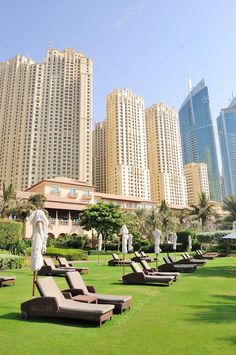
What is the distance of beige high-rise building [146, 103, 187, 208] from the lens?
124 m

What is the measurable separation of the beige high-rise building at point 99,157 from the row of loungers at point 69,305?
116m

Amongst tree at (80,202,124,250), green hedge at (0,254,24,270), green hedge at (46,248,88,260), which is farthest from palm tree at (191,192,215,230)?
green hedge at (0,254,24,270)

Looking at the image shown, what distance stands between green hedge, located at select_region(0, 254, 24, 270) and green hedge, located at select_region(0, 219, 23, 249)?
26.9ft

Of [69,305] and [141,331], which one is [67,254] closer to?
[69,305]

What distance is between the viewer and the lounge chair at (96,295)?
25.9 feet

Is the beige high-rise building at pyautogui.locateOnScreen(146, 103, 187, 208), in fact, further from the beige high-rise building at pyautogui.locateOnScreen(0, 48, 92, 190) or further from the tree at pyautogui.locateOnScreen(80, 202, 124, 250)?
the tree at pyautogui.locateOnScreen(80, 202, 124, 250)

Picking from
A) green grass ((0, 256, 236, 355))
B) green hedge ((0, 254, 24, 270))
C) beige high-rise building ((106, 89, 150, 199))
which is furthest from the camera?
beige high-rise building ((106, 89, 150, 199))

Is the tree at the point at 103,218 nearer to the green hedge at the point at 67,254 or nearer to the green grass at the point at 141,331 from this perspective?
the green hedge at the point at 67,254

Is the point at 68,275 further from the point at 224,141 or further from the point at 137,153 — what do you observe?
the point at 224,141

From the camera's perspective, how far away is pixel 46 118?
114688 millimetres

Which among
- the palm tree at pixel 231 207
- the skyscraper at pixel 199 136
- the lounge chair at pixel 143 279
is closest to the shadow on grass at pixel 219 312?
the lounge chair at pixel 143 279

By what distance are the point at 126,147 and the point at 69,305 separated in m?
113

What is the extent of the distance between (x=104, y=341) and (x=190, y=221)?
61052mm

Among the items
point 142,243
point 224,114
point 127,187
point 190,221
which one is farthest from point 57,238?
point 224,114
